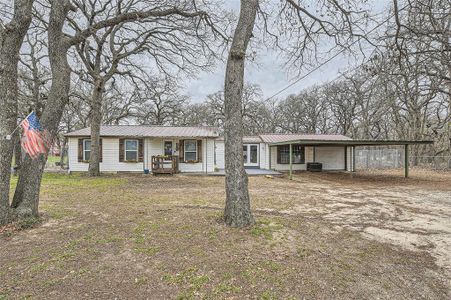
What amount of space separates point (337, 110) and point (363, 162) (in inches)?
426

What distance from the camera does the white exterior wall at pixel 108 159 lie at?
1555 cm

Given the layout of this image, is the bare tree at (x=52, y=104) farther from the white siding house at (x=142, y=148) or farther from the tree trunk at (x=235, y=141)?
the white siding house at (x=142, y=148)

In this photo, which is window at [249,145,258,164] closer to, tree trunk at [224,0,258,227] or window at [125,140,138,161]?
window at [125,140,138,161]

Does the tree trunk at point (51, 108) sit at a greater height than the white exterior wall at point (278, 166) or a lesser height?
greater

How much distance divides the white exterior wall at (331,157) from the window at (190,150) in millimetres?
9196

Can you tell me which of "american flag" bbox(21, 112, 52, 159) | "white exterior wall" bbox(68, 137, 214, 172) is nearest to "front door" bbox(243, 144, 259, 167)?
"white exterior wall" bbox(68, 137, 214, 172)

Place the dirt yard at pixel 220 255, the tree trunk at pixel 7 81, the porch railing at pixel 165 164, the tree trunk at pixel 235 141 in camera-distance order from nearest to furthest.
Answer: the dirt yard at pixel 220 255 < the tree trunk at pixel 7 81 < the tree trunk at pixel 235 141 < the porch railing at pixel 165 164

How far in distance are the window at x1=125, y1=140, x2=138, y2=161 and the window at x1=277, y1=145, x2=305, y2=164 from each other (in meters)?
9.82

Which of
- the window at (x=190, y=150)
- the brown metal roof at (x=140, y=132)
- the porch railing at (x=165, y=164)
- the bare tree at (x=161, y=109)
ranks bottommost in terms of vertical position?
the porch railing at (x=165, y=164)

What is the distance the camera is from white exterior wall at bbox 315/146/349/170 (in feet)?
62.7

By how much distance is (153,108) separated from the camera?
29062 mm

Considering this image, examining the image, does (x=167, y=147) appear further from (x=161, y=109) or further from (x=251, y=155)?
(x=161, y=109)

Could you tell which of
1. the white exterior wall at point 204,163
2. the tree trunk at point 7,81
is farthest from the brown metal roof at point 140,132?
the tree trunk at point 7,81

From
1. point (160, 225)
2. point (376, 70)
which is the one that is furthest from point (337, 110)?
point (160, 225)
